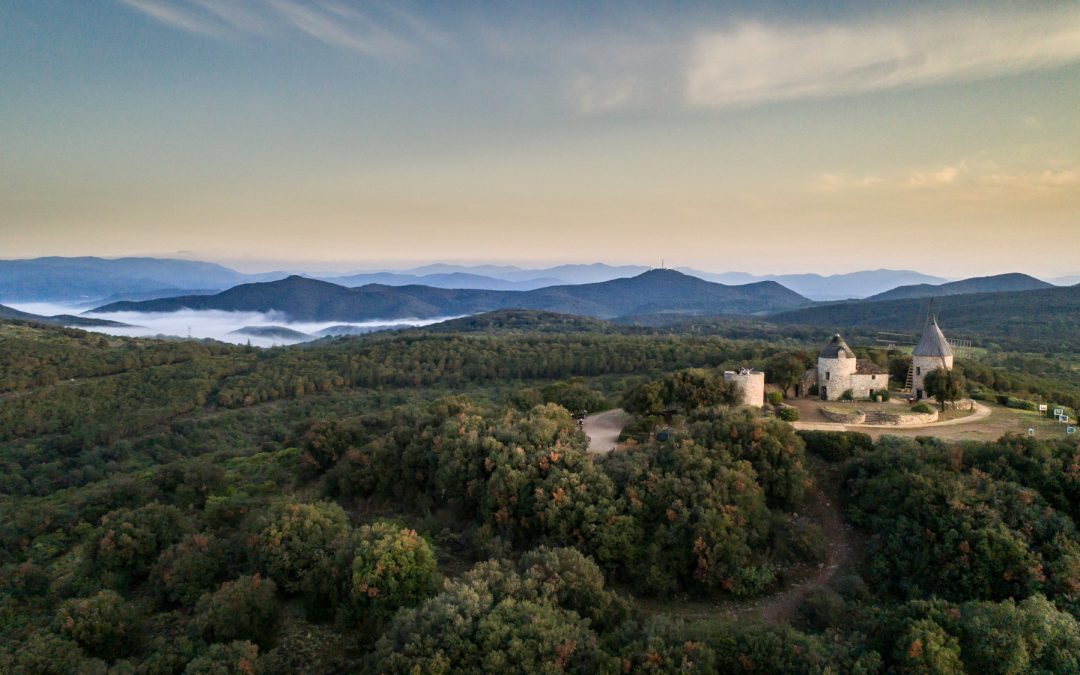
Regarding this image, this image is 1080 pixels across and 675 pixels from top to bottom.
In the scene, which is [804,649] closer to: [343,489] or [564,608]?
[564,608]

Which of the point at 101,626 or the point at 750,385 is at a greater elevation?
the point at 750,385

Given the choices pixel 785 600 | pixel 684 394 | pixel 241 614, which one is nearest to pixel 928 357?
pixel 684 394

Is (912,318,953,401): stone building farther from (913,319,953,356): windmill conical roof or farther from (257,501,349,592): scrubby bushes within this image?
(257,501,349,592): scrubby bushes

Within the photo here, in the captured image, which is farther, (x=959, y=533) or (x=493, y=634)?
(x=959, y=533)

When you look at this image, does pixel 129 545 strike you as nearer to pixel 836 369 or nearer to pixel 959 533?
pixel 959 533

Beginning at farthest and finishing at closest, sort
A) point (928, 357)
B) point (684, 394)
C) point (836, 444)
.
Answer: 1. point (928, 357)
2. point (684, 394)
3. point (836, 444)

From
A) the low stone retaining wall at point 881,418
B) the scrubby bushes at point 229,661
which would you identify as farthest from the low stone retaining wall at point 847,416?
the scrubby bushes at point 229,661
